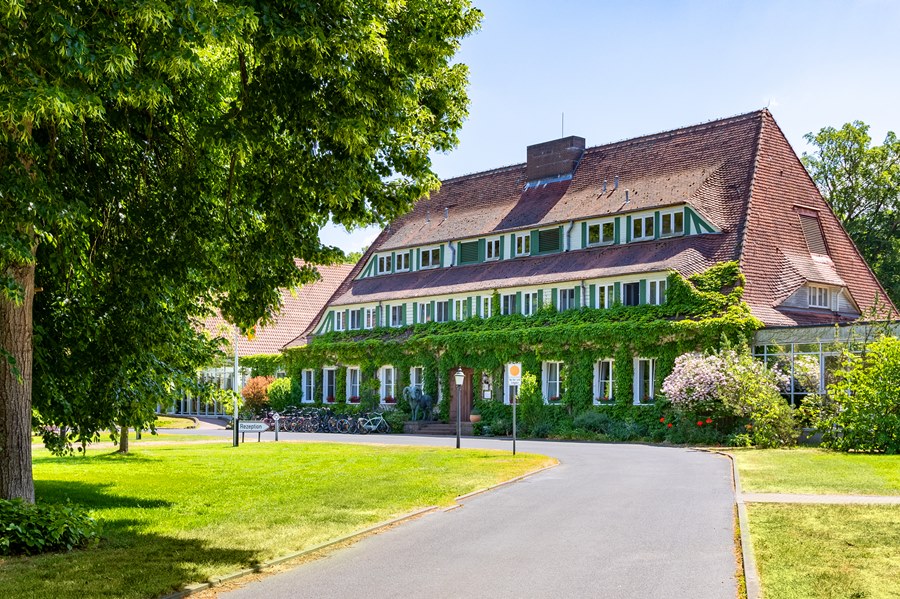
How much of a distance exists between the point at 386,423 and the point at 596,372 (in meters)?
10.2

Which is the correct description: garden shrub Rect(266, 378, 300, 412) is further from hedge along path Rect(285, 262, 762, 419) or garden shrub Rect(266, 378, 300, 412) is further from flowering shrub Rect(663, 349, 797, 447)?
flowering shrub Rect(663, 349, 797, 447)

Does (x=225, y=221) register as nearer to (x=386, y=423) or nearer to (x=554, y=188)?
(x=386, y=423)

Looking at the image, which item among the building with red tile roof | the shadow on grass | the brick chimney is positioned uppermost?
the brick chimney

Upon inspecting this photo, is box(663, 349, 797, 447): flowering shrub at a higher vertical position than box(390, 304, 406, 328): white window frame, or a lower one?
lower

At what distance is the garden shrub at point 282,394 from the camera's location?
55841mm

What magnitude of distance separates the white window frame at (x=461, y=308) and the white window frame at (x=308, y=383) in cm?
1075

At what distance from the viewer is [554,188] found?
50.2 metres

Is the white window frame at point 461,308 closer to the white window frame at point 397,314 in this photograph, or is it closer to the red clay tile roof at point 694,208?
the red clay tile roof at point 694,208

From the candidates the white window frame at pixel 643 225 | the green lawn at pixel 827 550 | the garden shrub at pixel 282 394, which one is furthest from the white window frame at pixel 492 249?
the green lawn at pixel 827 550

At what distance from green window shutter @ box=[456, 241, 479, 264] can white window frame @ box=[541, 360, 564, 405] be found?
27.3 feet

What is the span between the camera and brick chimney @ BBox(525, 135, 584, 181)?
166 feet

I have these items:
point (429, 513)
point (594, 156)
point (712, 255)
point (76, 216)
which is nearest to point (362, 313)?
point (594, 156)

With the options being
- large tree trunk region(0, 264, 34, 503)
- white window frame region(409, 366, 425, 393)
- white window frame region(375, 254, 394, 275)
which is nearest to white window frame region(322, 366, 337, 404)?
white window frame region(375, 254, 394, 275)

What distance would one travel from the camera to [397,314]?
171 ft
